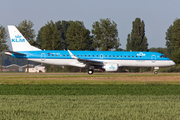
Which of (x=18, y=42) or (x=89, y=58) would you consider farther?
(x=18, y=42)

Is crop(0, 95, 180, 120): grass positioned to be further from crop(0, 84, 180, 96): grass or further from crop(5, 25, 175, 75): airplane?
crop(5, 25, 175, 75): airplane

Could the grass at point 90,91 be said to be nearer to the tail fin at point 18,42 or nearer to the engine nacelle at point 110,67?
the engine nacelle at point 110,67

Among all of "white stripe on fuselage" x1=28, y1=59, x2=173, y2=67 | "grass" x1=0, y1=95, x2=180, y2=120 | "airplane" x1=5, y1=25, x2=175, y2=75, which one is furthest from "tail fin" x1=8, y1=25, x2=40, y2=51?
"grass" x1=0, y1=95, x2=180, y2=120

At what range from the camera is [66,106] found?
11617 mm

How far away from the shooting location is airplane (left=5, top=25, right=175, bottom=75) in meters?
38.0

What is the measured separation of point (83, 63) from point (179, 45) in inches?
957

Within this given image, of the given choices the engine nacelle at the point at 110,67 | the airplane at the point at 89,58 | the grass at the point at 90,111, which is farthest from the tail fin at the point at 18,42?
the grass at the point at 90,111

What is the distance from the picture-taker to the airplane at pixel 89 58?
3797 cm

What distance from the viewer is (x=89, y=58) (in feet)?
127

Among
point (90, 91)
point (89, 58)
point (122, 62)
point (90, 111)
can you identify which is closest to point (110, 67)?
point (122, 62)

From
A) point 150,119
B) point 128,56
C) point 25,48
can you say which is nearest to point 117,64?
point 128,56

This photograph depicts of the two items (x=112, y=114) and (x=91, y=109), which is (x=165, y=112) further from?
(x=91, y=109)

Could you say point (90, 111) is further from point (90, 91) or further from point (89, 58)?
point (89, 58)

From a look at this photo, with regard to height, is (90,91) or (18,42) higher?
(18,42)
